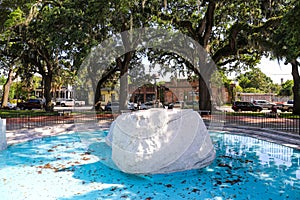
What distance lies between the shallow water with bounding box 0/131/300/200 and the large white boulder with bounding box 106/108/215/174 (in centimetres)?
24

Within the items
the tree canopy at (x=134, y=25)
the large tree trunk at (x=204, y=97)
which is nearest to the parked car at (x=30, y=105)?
the tree canopy at (x=134, y=25)

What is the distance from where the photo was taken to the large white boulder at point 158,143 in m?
6.04

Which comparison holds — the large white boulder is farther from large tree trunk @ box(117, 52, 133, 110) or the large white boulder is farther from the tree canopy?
large tree trunk @ box(117, 52, 133, 110)

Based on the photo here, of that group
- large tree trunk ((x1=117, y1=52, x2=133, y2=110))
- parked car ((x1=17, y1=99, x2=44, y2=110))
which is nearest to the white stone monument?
large tree trunk ((x1=117, y1=52, x2=133, y2=110))

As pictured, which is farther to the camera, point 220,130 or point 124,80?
point 124,80

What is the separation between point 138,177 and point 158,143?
3.22 ft

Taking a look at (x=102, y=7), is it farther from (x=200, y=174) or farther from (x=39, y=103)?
(x=39, y=103)

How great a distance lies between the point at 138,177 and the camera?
19.5ft

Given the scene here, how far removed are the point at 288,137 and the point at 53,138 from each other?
10215 millimetres

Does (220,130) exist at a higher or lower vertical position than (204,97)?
lower

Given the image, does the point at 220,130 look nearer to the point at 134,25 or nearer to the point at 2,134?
the point at 134,25

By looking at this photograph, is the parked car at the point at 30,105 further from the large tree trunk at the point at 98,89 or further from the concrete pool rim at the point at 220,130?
the concrete pool rim at the point at 220,130

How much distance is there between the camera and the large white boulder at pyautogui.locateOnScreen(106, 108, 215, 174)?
6.04 meters

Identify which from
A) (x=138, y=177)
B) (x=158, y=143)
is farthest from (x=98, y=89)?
(x=138, y=177)
